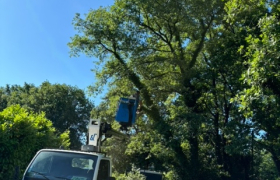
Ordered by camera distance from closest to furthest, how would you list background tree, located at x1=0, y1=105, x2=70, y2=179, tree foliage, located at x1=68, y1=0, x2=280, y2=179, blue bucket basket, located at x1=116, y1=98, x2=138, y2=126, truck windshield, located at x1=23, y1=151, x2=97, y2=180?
1. truck windshield, located at x1=23, y1=151, x2=97, y2=180
2. blue bucket basket, located at x1=116, y1=98, x2=138, y2=126
3. background tree, located at x1=0, y1=105, x2=70, y2=179
4. tree foliage, located at x1=68, y1=0, x2=280, y2=179

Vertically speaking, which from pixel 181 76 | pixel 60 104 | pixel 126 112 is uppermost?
pixel 60 104

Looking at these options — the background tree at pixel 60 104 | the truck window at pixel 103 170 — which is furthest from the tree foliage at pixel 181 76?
the background tree at pixel 60 104

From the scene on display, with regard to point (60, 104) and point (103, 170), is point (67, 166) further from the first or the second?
point (60, 104)

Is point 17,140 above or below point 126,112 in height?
below

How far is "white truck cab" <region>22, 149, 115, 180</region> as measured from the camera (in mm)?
6797

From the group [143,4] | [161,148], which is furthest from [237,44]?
[161,148]

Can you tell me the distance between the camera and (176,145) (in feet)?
58.9

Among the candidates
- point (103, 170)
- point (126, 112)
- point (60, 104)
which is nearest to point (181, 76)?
point (126, 112)

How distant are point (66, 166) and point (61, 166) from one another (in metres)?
0.11

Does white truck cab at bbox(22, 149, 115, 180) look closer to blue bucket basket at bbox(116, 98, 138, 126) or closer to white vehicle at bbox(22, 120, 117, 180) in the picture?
white vehicle at bbox(22, 120, 117, 180)

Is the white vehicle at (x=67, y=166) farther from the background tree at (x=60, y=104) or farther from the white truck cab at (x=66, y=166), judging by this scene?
the background tree at (x=60, y=104)

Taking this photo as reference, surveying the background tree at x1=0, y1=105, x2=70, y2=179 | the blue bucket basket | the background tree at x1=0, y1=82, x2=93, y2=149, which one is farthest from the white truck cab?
the background tree at x1=0, y1=82, x2=93, y2=149

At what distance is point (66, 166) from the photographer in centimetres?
705

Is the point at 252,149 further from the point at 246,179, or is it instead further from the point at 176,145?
the point at 246,179
